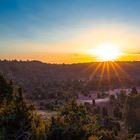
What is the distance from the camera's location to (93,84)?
145 m

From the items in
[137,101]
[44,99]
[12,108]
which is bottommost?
[44,99]

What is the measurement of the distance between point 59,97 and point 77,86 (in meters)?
29.8

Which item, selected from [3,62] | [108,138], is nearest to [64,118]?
[108,138]

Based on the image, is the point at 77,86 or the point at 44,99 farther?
the point at 77,86

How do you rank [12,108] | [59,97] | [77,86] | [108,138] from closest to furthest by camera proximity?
[12,108] < [108,138] < [59,97] < [77,86]

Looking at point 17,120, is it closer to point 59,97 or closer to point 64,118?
point 64,118

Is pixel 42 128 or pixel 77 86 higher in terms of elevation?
pixel 42 128

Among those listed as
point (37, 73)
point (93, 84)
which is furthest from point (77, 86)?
point (37, 73)

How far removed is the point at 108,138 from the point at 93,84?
111215 millimetres

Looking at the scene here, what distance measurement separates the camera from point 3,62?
631 ft

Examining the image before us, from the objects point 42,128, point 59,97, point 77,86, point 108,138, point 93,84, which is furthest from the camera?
point 93,84

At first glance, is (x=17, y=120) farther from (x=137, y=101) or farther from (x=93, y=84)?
(x=93, y=84)

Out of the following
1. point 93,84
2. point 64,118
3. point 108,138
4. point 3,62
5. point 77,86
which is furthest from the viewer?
point 3,62

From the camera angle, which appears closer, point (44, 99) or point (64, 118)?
point (64, 118)
